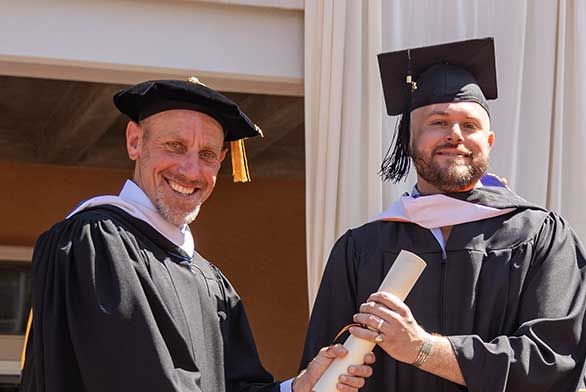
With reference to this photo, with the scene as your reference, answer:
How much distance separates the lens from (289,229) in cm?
Answer: 898

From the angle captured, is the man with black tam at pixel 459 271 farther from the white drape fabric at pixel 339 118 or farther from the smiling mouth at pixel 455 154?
the white drape fabric at pixel 339 118

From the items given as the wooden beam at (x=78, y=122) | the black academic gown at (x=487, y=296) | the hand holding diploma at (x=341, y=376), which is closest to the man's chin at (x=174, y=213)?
the black academic gown at (x=487, y=296)

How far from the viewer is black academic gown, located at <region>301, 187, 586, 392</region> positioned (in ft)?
11.8

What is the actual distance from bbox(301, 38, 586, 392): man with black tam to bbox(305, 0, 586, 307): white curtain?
44.8 inches

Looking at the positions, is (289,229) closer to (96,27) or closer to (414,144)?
(96,27)

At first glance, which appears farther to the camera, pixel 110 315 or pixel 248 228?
pixel 248 228

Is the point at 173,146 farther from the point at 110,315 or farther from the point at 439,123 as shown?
the point at 439,123

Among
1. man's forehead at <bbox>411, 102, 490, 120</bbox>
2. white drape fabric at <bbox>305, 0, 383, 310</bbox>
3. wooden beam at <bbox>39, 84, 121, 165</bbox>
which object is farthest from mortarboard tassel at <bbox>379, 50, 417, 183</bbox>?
wooden beam at <bbox>39, 84, 121, 165</bbox>

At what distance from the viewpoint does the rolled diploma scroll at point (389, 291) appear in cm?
345

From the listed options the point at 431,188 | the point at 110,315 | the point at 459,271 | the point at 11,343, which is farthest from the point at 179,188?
the point at 11,343

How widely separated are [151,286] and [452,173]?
105 cm

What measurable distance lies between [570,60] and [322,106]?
1192mm

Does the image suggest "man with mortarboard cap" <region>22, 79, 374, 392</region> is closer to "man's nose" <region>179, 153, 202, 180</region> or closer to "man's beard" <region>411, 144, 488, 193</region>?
"man's nose" <region>179, 153, 202, 180</region>

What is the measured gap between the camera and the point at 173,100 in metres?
3.99
